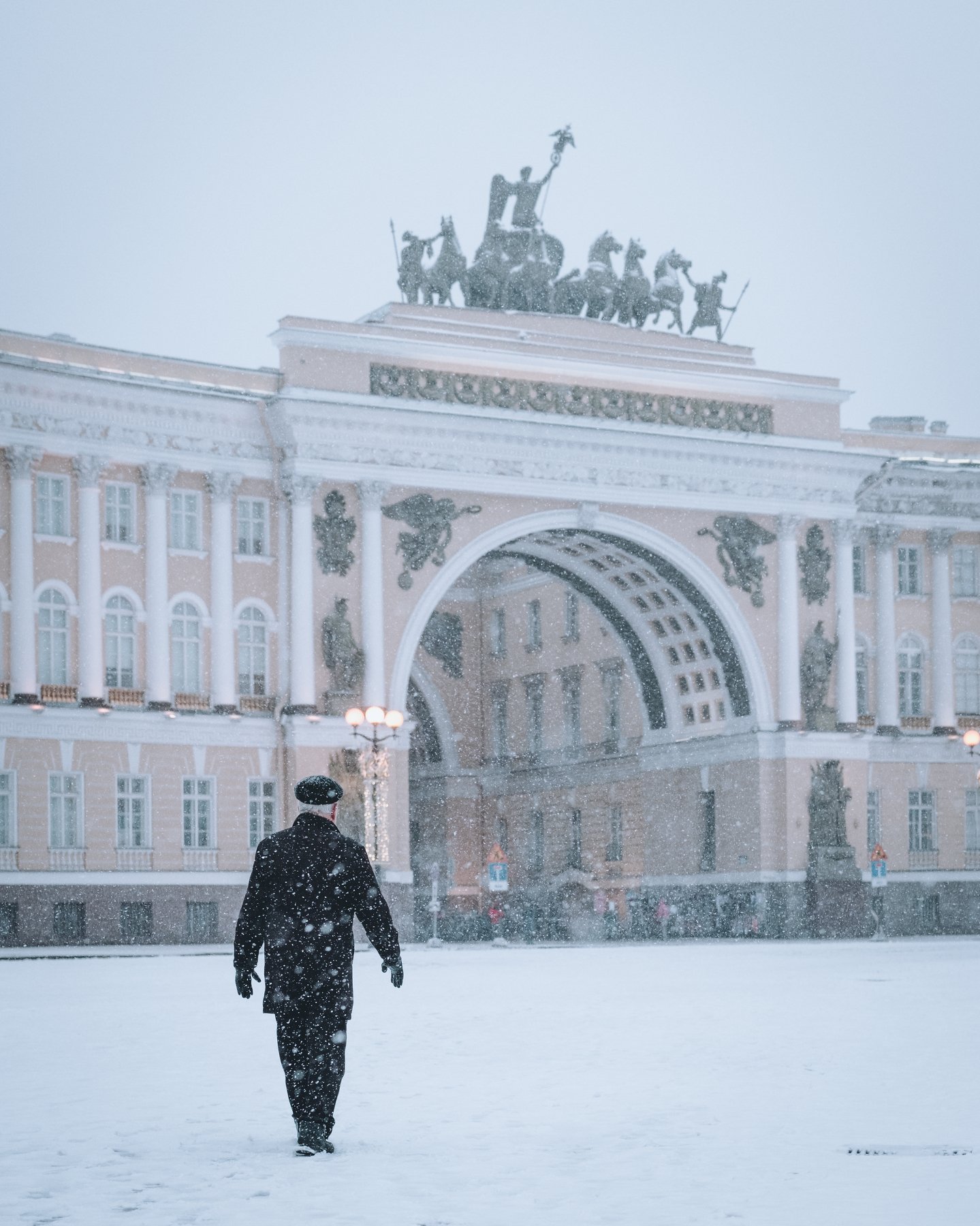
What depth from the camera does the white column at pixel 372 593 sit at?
159 ft

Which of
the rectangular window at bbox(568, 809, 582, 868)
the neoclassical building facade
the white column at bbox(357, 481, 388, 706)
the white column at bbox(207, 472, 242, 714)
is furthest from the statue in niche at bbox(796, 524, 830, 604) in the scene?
the white column at bbox(207, 472, 242, 714)

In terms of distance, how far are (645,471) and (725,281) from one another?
5.95 metres

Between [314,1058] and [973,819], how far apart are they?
49.8 metres

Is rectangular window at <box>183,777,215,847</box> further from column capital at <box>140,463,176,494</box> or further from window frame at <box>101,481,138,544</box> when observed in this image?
column capital at <box>140,463,176,494</box>

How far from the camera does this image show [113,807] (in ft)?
152

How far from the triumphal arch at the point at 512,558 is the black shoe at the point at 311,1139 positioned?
3187 cm

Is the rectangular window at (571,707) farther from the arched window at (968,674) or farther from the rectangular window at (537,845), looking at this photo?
the arched window at (968,674)

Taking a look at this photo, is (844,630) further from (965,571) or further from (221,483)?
(221,483)

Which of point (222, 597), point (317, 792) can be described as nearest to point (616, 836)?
point (222, 597)

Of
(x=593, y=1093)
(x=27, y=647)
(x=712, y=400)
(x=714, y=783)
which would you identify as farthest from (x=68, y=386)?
(x=593, y=1093)

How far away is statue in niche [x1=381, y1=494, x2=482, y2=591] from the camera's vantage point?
49156 millimetres

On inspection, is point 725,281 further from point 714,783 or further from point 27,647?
point 27,647

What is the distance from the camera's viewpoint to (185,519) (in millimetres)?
48188

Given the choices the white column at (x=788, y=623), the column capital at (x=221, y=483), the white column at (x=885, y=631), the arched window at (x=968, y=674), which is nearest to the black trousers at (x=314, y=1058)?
the column capital at (x=221, y=483)
